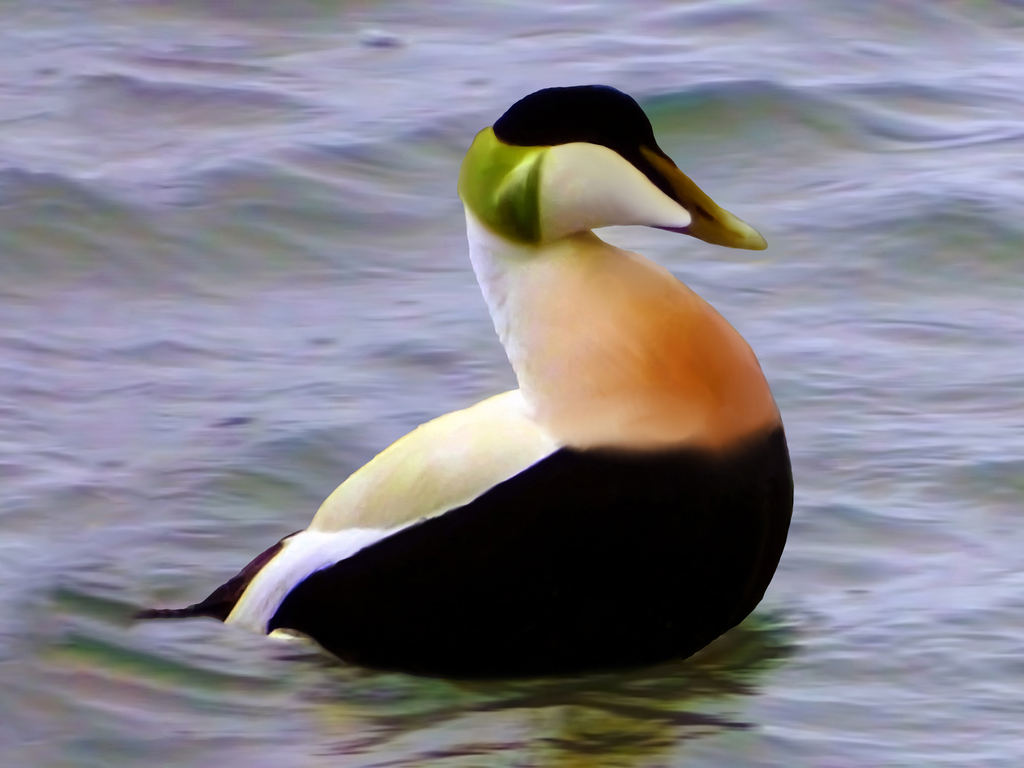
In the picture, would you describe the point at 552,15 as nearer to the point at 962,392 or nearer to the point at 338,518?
the point at 962,392

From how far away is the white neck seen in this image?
123 inches

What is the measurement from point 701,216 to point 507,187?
357 mm

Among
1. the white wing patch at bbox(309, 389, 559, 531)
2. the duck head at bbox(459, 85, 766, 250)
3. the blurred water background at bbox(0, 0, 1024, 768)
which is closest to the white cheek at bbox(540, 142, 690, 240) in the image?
the duck head at bbox(459, 85, 766, 250)

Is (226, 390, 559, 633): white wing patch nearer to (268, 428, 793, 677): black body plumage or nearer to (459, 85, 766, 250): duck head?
(268, 428, 793, 677): black body plumage

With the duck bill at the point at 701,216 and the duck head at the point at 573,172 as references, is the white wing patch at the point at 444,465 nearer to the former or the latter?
the duck head at the point at 573,172

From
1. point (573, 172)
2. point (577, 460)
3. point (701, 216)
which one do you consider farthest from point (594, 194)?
point (577, 460)

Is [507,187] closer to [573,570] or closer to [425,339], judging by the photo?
[573,570]

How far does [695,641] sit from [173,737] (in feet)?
3.16

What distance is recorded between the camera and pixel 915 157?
7.20m

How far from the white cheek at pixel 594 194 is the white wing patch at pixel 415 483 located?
1.13 ft

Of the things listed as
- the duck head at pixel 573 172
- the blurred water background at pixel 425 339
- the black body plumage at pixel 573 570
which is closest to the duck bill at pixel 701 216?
the duck head at pixel 573 172

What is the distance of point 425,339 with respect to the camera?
5535 millimetres

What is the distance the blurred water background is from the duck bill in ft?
2.67

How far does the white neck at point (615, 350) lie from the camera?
10.3 ft
